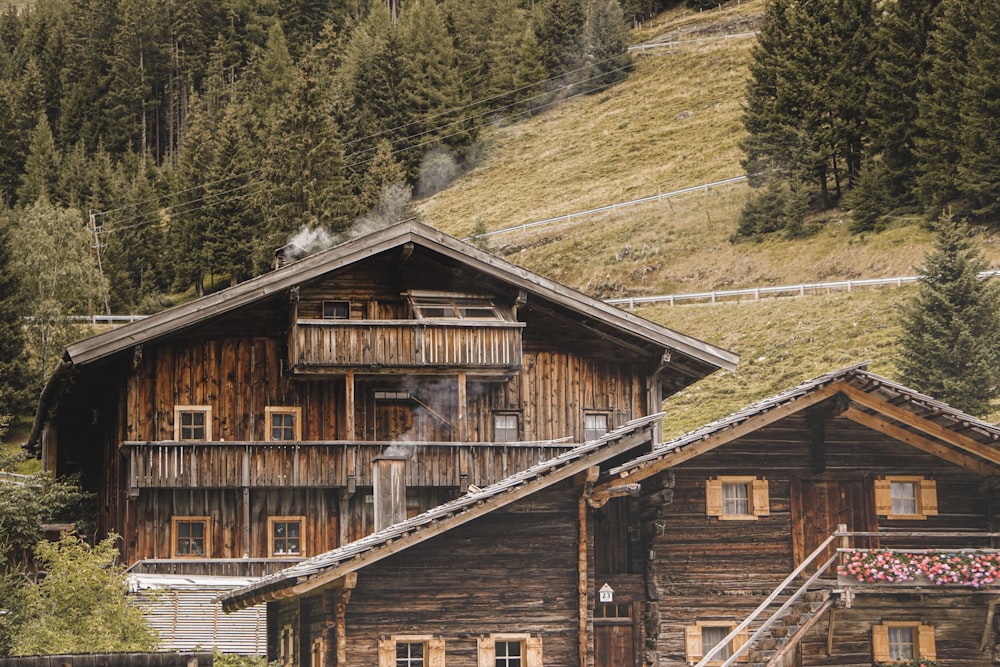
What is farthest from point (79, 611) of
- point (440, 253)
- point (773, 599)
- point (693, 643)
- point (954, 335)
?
point (954, 335)

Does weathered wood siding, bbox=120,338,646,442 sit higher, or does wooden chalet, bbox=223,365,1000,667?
weathered wood siding, bbox=120,338,646,442

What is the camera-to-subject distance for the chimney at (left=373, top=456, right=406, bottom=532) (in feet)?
94.2

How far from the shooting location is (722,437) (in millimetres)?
25250

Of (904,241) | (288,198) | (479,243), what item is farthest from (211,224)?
(904,241)

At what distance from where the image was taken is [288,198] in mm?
82250

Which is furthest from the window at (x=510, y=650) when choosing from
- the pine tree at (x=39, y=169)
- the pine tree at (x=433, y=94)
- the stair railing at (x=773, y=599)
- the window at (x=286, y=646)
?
the pine tree at (x=39, y=169)

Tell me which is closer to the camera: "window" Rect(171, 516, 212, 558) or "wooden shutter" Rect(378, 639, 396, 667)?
"wooden shutter" Rect(378, 639, 396, 667)

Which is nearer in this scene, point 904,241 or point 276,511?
point 276,511

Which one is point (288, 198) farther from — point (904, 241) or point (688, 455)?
point (688, 455)

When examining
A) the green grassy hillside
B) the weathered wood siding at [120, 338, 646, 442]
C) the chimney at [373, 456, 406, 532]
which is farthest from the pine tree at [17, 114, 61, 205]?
the chimney at [373, 456, 406, 532]

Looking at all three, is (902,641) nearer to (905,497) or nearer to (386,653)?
(905,497)

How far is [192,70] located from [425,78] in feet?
116

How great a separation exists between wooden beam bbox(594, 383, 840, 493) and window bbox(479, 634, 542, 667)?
2.77 meters

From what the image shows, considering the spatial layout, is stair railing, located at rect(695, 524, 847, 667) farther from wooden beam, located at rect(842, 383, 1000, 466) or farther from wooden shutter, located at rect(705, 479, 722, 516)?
wooden beam, located at rect(842, 383, 1000, 466)
